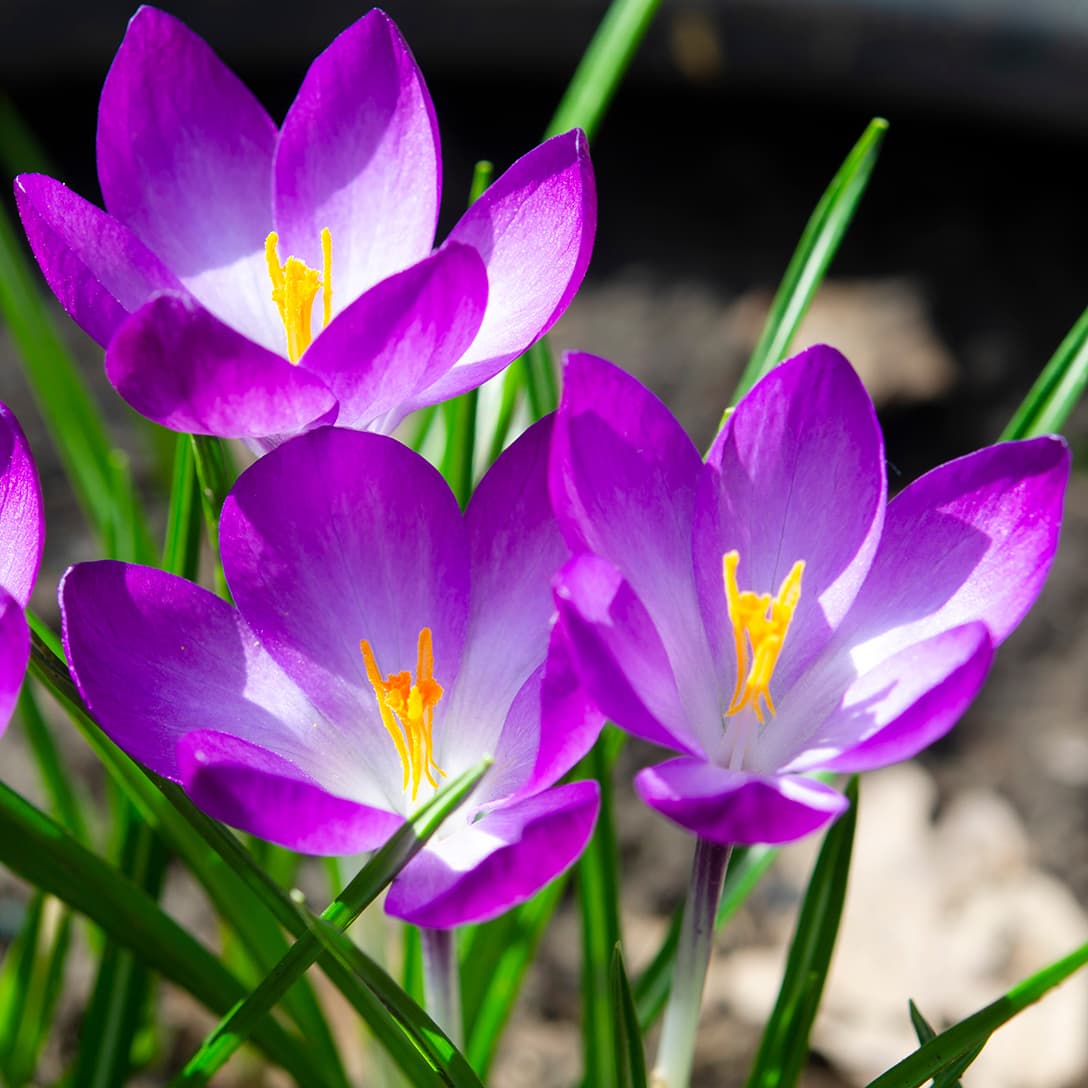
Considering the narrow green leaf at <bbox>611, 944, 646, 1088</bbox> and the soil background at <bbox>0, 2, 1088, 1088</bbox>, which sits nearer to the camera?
the narrow green leaf at <bbox>611, 944, 646, 1088</bbox>

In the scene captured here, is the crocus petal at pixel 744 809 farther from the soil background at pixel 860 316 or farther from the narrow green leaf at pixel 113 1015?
the soil background at pixel 860 316

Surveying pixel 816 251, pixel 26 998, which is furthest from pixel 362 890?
pixel 26 998

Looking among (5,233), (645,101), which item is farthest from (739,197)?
(5,233)

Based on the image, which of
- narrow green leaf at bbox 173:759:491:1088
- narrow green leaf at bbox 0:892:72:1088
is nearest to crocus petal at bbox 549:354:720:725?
narrow green leaf at bbox 173:759:491:1088

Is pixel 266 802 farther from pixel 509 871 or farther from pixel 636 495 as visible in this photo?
pixel 636 495

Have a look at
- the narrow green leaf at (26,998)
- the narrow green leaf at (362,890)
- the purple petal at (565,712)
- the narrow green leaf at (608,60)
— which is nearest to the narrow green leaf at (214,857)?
the narrow green leaf at (362,890)

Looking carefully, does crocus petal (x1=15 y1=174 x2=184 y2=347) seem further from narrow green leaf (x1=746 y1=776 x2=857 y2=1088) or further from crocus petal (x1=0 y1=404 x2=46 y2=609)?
narrow green leaf (x1=746 y1=776 x2=857 y2=1088)

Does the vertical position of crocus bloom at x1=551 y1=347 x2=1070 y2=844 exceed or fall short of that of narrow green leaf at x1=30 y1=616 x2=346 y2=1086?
it exceeds it
